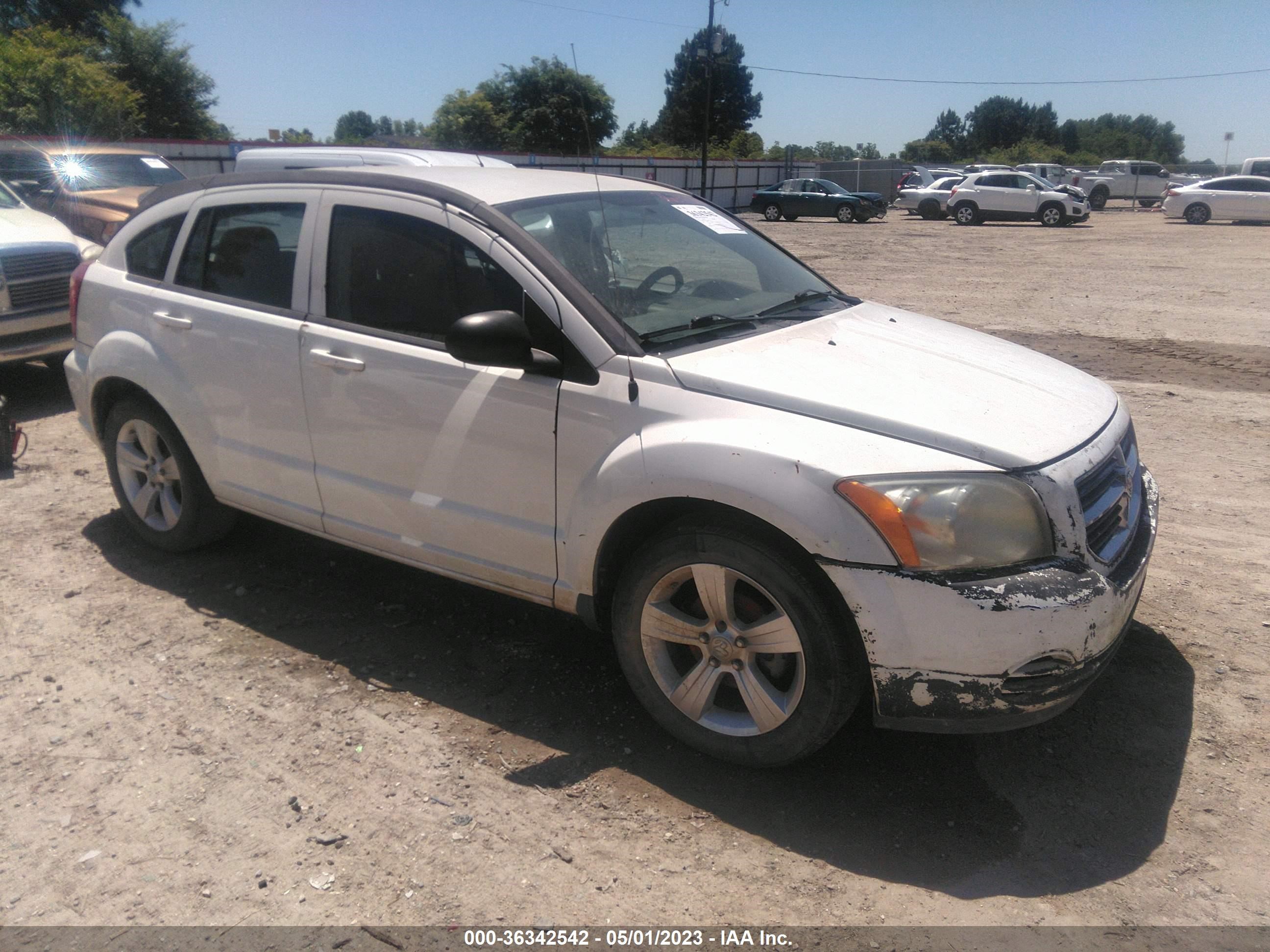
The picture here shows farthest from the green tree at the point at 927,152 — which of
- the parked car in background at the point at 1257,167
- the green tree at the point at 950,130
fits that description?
the parked car in background at the point at 1257,167

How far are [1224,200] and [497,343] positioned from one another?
3425cm

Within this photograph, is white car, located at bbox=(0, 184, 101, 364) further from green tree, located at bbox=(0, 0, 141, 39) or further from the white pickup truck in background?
green tree, located at bbox=(0, 0, 141, 39)

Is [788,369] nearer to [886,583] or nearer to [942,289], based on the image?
[886,583]

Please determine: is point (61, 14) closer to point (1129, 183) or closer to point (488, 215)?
point (1129, 183)

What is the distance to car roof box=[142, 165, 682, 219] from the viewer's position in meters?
3.61

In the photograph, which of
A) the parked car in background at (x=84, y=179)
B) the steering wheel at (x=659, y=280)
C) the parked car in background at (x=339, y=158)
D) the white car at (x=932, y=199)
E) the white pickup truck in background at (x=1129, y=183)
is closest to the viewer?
the steering wheel at (x=659, y=280)

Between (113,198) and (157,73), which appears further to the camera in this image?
(157,73)

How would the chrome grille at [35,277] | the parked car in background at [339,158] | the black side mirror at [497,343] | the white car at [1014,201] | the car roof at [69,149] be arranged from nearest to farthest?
the black side mirror at [497,343] → the chrome grille at [35,277] → the parked car in background at [339,158] → the car roof at [69,149] → the white car at [1014,201]

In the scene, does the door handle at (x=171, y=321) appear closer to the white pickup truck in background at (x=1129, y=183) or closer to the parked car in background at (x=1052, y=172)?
the parked car in background at (x=1052, y=172)

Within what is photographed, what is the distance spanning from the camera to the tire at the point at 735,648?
2842mm

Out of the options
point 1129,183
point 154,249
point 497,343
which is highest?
point 154,249

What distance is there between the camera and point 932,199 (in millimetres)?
36250

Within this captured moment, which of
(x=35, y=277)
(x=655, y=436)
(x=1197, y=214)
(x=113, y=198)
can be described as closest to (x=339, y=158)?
(x=35, y=277)

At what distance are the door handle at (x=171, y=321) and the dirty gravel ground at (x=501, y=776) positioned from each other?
116 centimetres
